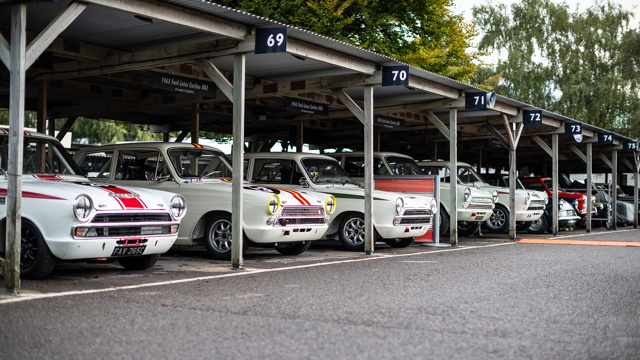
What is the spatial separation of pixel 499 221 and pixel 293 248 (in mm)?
8719

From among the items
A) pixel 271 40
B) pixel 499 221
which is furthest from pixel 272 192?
pixel 499 221

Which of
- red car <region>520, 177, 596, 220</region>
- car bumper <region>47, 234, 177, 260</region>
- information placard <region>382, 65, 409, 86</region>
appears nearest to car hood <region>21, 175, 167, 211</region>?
car bumper <region>47, 234, 177, 260</region>

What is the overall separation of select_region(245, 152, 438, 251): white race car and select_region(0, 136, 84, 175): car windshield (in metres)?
3.95

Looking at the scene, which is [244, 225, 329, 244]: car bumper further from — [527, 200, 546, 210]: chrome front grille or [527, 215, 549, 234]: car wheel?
[527, 215, 549, 234]: car wheel

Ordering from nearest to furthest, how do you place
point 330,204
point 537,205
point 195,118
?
point 330,204 < point 195,118 < point 537,205

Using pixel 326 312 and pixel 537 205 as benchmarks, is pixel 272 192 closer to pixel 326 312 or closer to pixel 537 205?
pixel 326 312

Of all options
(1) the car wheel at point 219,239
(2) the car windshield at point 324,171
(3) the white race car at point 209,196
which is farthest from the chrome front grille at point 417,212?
(1) the car wheel at point 219,239

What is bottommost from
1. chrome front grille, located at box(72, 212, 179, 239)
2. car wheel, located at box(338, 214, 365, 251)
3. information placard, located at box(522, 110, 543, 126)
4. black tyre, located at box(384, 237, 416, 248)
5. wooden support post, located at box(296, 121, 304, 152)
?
black tyre, located at box(384, 237, 416, 248)

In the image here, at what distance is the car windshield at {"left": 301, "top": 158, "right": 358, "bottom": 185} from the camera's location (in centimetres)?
1348

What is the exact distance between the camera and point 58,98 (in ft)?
Answer: 60.4

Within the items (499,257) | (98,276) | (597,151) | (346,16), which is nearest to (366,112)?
(499,257)

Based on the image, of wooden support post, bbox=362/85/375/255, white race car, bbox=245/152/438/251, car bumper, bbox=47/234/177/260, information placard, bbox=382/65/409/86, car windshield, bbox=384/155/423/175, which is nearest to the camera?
car bumper, bbox=47/234/177/260

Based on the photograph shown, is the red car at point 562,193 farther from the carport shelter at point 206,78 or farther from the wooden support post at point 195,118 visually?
the wooden support post at point 195,118

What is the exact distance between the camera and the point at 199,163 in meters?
12.0
